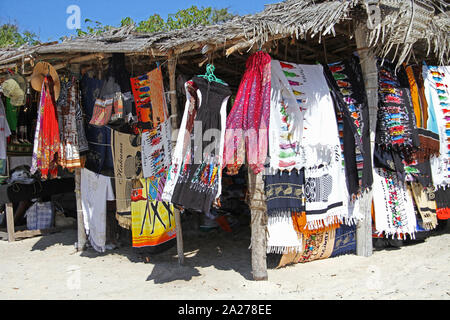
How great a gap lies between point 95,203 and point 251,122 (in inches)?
114

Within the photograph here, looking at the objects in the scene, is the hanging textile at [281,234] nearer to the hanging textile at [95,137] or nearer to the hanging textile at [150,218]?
the hanging textile at [150,218]

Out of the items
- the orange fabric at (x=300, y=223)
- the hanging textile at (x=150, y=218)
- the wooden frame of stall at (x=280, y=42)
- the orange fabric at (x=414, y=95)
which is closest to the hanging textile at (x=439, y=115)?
the orange fabric at (x=414, y=95)

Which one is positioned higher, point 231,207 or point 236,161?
point 236,161

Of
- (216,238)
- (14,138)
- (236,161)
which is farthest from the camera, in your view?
(14,138)

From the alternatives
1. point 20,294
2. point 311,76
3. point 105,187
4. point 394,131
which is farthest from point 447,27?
point 20,294

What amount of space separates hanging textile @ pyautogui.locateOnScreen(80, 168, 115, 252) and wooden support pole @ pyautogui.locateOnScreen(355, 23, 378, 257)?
3378mm

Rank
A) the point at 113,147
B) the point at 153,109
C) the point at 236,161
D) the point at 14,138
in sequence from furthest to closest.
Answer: the point at 14,138 → the point at 113,147 → the point at 153,109 → the point at 236,161

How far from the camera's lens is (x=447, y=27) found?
4984 millimetres

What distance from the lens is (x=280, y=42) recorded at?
4.89 metres

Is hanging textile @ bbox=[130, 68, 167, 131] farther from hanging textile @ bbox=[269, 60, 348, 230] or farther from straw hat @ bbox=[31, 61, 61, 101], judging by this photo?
hanging textile @ bbox=[269, 60, 348, 230]

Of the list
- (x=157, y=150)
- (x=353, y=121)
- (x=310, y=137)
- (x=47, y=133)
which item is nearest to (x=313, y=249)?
(x=310, y=137)
